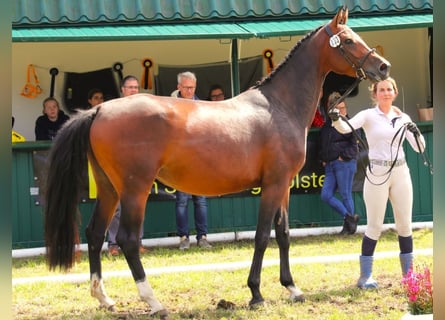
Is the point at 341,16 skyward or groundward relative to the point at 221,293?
skyward

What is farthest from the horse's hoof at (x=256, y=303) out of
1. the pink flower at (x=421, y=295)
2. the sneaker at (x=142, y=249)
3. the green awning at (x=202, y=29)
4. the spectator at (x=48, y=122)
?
the spectator at (x=48, y=122)

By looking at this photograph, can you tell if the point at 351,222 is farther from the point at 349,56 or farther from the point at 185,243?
the point at 349,56

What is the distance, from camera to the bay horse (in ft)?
15.7

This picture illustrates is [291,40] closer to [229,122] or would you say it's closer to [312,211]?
[312,211]

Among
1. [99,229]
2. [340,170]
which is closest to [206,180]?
[99,229]

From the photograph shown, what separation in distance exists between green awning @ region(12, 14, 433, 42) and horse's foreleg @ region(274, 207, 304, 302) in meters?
3.93

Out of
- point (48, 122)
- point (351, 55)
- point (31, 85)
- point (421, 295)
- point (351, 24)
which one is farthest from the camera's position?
point (31, 85)

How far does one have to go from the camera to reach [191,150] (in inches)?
196

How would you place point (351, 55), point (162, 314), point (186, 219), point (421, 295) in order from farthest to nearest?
point (186, 219) < point (351, 55) < point (162, 314) < point (421, 295)

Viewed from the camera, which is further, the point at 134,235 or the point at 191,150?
the point at 191,150

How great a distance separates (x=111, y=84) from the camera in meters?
11.5

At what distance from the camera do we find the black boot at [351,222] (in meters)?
9.18

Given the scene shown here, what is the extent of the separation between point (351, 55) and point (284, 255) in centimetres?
179

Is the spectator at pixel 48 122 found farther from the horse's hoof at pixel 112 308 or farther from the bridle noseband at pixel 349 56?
the bridle noseband at pixel 349 56
